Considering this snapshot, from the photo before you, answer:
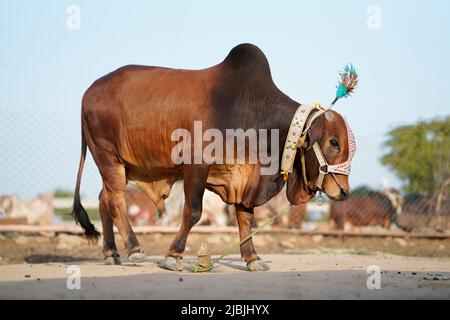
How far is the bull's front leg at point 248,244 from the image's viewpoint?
7175 millimetres

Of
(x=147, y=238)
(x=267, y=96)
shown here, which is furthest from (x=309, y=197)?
(x=147, y=238)

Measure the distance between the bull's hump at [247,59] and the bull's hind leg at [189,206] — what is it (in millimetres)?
1214

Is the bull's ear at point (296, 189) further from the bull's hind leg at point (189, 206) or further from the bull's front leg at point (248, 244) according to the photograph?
the bull's hind leg at point (189, 206)

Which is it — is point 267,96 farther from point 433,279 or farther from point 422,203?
point 422,203

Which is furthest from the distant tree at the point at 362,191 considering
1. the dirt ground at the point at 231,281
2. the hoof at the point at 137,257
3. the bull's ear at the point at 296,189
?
the hoof at the point at 137,257

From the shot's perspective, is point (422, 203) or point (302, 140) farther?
point (422, 203)

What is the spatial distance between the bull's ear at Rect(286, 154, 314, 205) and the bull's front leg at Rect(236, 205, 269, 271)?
1.53ft

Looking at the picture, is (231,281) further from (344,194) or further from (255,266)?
(344,194)

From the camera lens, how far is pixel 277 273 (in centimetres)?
679

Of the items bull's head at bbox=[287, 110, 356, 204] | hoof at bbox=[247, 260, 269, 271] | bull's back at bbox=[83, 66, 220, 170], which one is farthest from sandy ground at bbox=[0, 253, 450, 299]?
bull's back at bbox=[83, 66, 220, 170]

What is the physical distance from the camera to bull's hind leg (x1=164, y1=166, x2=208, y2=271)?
682cm

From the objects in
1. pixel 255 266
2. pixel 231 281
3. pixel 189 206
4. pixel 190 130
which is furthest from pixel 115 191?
pixel 231 281
